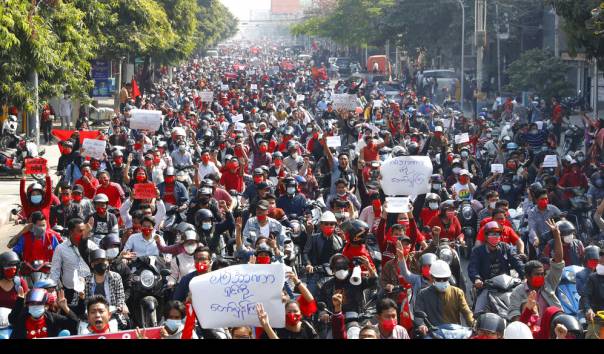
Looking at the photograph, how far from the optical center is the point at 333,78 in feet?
272

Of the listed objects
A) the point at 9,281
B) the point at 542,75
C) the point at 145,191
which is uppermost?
the point at 542,75

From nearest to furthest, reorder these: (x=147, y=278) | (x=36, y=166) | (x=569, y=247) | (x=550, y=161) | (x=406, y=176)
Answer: (x=147, y=278) → (x=569, y=247) → (x=406, y=176) → (x=36, y=166) → (x=550, y=161)

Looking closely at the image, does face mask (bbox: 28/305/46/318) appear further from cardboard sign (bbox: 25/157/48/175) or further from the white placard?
cardboard sign (bbox: 25/157/48/175)

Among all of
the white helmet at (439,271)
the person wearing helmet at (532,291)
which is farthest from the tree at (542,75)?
the white helmet at (439,271)

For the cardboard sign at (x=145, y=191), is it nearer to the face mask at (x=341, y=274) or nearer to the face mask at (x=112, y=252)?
the face mask at (x=112, y=252)

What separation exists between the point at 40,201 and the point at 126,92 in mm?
27617

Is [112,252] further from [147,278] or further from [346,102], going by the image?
[346,102]

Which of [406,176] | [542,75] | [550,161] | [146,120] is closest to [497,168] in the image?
[550,161]

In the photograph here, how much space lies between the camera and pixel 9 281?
365 inches

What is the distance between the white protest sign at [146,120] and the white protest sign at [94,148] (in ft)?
19.2

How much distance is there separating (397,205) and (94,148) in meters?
6.80

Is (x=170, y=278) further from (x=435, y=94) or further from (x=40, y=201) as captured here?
(x=435, y=94)

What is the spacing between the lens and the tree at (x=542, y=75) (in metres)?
39.1
